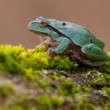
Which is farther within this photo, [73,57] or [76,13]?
[76,13]

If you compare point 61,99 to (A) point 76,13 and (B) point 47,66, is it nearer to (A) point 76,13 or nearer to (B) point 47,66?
(B) point 47,66

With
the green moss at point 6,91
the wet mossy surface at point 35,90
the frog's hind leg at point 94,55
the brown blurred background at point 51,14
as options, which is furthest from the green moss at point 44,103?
the brown blurred background at point 51,14

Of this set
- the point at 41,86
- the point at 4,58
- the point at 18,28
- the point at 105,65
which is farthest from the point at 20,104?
the point at 18,28

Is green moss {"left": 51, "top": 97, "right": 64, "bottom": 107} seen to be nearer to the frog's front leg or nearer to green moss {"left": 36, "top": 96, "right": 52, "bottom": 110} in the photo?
green moss {"left": 36, "top": 96, "right": 52, "bottom": 110}

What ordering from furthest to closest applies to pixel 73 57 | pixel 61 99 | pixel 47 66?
pixel 73 57 → pixel 47 66 → pixel 61 99

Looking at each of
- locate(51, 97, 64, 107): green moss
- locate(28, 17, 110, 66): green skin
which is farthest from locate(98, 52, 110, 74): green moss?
locate(51, 97, 64, 107): green moss

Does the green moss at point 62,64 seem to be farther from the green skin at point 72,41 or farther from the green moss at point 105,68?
the green moss at point 105,68
